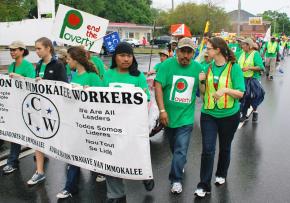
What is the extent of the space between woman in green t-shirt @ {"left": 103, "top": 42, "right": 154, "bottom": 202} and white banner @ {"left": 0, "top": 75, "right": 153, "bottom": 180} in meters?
0.22

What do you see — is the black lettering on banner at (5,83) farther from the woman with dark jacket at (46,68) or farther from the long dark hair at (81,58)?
the long dark hair at (81,58)

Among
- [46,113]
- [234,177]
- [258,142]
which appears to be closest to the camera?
[46,113]

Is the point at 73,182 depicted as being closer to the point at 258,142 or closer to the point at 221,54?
the point at 221,54

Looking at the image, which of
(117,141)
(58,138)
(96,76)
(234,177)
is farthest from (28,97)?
(234,177)

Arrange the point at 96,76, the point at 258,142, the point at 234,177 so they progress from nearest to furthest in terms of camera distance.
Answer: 1. the point at 96,76
2. the point at 234,177
3. the point at 258,142

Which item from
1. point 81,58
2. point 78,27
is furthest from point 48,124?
point 78,27

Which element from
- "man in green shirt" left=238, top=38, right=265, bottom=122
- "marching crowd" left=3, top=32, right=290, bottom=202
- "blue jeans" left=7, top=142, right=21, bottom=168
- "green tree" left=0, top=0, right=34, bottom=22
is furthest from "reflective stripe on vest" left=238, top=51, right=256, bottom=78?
"green tree" left=0, top=0, right=34, bottom=22

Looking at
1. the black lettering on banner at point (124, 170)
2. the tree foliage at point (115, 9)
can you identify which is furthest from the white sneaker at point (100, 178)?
the tree foliage at point (115, 9)

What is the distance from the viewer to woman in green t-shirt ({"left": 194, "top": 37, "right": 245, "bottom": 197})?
184 inches

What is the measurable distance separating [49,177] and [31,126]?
0.79 metres

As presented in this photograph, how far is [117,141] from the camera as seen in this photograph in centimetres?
425

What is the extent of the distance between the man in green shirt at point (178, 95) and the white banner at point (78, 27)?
8.35ft

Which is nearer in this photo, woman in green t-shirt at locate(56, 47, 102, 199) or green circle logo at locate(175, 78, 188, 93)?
woman in green t-shirt at locate(56, 47, 102, 199)

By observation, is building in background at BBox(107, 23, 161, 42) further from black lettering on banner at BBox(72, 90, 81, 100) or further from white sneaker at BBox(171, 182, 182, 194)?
black lettering on banner at BBox(72, 90, 81, 100)
